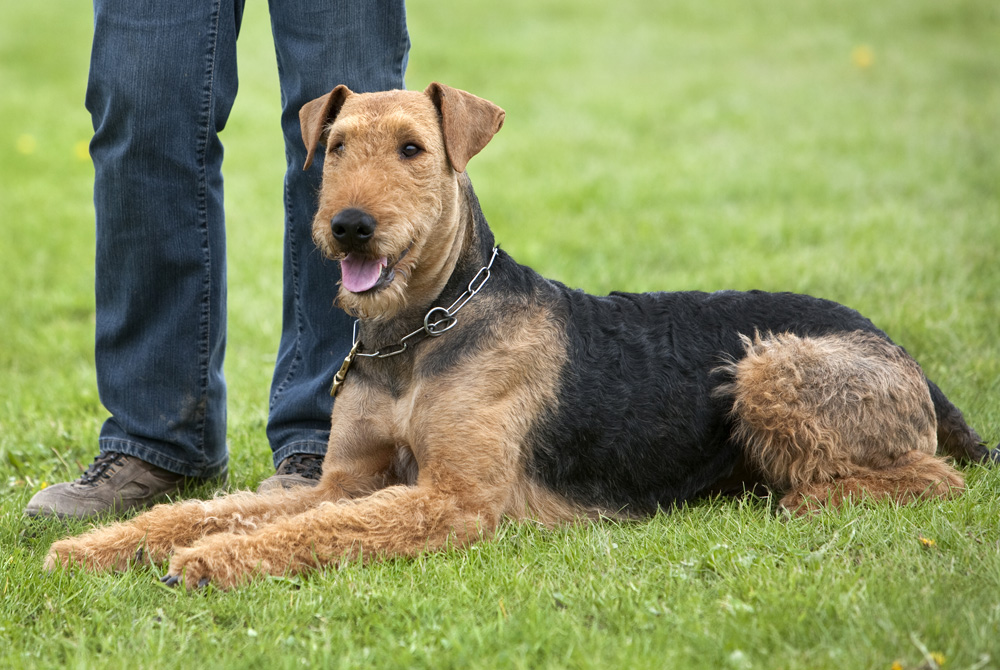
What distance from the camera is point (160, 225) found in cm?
392

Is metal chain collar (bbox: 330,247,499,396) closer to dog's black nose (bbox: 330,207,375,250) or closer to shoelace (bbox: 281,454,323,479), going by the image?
dog's black nose (bbox: 330,207,375,250)

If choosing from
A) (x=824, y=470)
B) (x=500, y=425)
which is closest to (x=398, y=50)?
(x=500, y=425)

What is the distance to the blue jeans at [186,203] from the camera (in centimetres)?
376

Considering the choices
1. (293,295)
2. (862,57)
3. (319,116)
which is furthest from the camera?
(862,57)

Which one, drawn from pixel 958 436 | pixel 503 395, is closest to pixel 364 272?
pixel 503 395

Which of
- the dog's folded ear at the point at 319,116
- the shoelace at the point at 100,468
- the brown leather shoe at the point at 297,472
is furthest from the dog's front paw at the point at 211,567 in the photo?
the dog's folded ear at the point at 319,116

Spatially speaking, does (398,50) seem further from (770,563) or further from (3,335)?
(3,335)

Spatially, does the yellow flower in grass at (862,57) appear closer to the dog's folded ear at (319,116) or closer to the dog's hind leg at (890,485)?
the dog's hind leg at (890,485)

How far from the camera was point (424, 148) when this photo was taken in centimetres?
345

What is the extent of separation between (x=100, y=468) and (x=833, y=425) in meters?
3.01

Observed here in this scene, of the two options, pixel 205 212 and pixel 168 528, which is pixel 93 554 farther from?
pixel 205 212

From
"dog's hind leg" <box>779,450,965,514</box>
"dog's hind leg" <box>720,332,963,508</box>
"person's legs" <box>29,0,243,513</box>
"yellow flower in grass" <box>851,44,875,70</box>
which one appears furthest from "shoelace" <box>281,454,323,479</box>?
"yellow flower in grass" <box>851,44,875,70</box>

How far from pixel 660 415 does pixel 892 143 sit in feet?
27.8

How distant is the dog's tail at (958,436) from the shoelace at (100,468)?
136 inches
